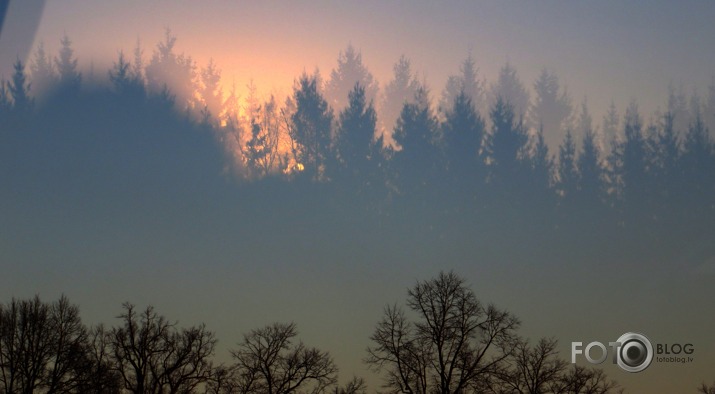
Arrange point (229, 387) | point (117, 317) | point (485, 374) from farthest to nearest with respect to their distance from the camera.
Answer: point (117, 317)
point (229, 387)
point (485, 374)

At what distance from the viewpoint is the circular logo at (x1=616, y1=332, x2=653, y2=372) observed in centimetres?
6309

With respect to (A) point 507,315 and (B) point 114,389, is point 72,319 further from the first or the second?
(A) point 507,315

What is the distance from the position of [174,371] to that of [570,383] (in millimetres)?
25251

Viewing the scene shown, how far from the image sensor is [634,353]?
209ft

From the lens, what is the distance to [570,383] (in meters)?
63.9

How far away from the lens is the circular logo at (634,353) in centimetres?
6309

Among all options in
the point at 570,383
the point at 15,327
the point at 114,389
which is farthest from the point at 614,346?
the point at 15,327

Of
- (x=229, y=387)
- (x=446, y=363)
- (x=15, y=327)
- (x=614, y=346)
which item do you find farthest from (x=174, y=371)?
(x=614, y=346)

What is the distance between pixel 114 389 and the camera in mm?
63406

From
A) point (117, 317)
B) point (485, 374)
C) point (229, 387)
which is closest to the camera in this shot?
point (485, 374)

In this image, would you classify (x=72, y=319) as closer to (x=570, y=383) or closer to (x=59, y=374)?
(x=59, y=374)

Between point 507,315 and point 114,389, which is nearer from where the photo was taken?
point 507,315

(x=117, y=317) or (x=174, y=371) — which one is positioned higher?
(x=117, y=317)

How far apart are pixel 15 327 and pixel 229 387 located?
15.4 meters
